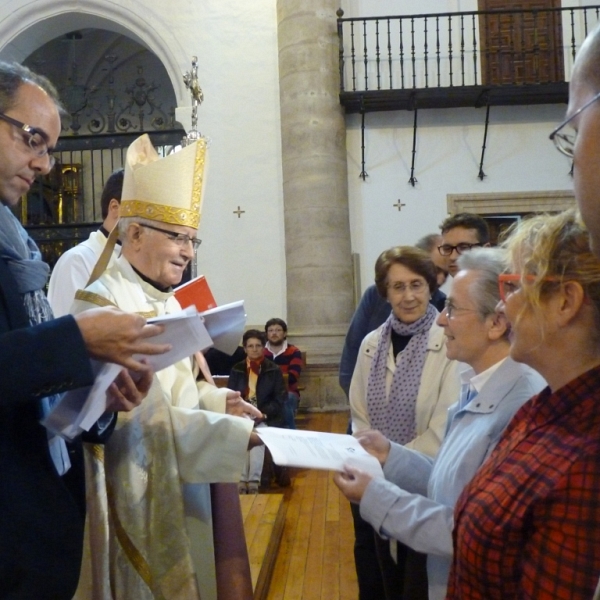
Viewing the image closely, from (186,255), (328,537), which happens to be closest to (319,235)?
(328,537)

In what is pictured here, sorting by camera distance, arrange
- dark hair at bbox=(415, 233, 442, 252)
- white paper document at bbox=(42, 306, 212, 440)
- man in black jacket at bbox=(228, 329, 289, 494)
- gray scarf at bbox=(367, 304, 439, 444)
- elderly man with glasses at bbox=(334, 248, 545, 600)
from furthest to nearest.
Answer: man in black jacket at bbox=(228, 329, 289, 494) → dark hair at bbox=(415, 233, 442, 252) → gray scarf at bbox=(367, 304, 439, 444) → elderly man with glasses at bbox=(334, 248, 545, 600) → white paper document at bbox=(42, 306, 212, 440)

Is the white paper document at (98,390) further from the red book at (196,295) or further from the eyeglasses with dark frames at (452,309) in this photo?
the red book at (196,295)

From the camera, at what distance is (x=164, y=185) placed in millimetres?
2117

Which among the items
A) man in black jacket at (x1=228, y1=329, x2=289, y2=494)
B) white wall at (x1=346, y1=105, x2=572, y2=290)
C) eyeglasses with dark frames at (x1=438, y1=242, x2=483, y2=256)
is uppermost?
white wall at (x1=346, y1=105, x2=572, y2=290)

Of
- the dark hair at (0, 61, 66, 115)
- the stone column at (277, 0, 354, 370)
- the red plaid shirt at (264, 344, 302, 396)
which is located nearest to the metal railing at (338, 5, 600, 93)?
the stone column at (277, 0, 354, 370)

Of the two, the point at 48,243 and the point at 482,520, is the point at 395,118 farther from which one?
the point at 482,520

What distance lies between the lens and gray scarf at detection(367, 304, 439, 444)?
2416mm

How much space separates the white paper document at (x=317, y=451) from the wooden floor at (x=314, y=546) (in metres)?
1.75

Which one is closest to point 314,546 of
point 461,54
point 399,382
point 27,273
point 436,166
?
point 399,382

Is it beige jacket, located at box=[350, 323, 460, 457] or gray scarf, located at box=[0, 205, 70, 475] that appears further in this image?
beige jacket, located at box=[350, 323, 460, 457]

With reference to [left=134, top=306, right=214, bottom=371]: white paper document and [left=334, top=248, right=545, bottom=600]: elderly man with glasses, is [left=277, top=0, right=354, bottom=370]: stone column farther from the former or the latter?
[left=134, top=306, right=214, bottom=371]: white paper document

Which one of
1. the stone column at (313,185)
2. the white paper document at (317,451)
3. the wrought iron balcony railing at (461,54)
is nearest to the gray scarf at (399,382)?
the white paper document at (317,451)

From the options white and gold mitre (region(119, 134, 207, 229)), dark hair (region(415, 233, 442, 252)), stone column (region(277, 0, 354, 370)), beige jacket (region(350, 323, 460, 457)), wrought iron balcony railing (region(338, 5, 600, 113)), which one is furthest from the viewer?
wrought iron balcony railing (region(338, 5, 600, 113))

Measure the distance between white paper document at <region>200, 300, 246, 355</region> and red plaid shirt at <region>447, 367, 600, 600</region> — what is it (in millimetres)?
743
